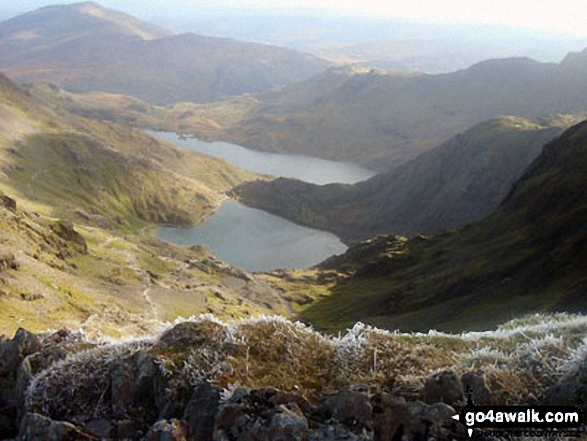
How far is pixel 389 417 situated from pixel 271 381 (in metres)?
3.38

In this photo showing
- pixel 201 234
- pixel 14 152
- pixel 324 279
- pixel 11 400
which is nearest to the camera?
pixel 11 400

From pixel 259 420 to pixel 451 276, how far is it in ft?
225

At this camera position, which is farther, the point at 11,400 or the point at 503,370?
the point at 11,400

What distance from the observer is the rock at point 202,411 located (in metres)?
12.0

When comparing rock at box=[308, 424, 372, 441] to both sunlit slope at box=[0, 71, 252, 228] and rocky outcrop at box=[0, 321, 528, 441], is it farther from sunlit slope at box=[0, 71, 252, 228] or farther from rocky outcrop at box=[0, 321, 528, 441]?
sunlit slope at box=[0, 71, 252, 228]

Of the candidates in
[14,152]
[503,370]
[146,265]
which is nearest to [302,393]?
[503,370]

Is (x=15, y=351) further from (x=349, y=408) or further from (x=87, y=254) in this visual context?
(x=87, y=254)

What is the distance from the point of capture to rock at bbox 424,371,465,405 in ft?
38.9

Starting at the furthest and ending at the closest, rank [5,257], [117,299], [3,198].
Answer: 1. [3,198]
2. [117,299]
3. [5,257]

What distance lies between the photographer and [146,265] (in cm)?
9762

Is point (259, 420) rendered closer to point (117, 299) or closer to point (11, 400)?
point (11, 400)

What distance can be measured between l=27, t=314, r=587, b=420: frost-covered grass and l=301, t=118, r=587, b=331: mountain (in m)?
21.9

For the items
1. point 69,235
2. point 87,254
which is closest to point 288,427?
point 87,254

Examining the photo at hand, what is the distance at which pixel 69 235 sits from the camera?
82.7m
